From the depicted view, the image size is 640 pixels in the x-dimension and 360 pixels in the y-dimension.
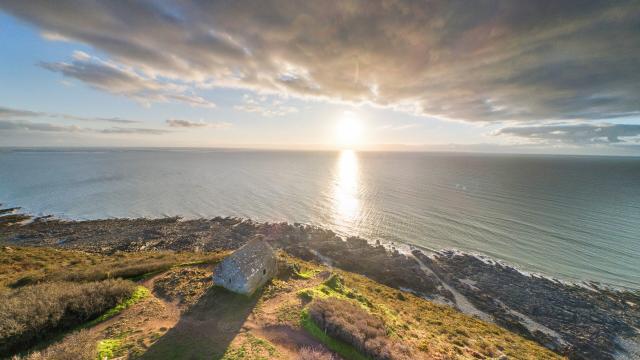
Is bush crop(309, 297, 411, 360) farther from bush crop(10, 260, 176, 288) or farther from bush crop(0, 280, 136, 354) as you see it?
bush crop(10, 260, 176, 288)

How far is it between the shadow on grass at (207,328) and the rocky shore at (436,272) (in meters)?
23.6

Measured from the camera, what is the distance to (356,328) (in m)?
16.1

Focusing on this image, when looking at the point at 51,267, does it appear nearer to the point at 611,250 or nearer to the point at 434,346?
the point at 434,346

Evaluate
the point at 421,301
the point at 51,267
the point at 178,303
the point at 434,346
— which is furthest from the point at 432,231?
the point at 51,267

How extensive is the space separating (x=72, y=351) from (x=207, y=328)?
21.2 ft

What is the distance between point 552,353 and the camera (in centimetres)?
2408

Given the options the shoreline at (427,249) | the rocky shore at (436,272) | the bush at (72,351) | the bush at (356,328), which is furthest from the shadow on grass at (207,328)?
the shoreline at (427,249)

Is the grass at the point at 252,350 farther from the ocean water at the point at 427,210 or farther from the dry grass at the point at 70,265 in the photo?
the ocean water at the point at 427,210

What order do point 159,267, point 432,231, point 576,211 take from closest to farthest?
point 159,267, point 432,231, point 576,211

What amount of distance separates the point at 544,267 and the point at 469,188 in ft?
195

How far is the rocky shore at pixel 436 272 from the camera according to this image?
2794 cm

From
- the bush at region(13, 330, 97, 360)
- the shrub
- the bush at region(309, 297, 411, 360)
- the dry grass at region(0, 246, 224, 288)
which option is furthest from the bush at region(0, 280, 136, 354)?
the bush at region(309, 297, 411, 360)

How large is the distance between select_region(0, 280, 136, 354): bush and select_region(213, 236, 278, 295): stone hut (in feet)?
23.0

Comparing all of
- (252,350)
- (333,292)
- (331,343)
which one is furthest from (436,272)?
(252,350)
